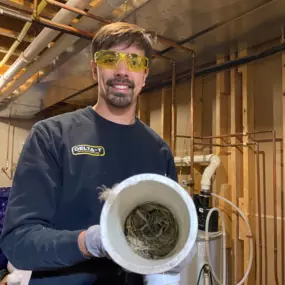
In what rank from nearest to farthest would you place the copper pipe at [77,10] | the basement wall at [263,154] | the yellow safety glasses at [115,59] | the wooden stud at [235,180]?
Answer: the yellow safety glasses at [115,59] < the copper pipe at [77,10] < the basement wall at [263,154] < the wooden stud at [235,180]

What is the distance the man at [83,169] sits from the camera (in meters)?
0.72

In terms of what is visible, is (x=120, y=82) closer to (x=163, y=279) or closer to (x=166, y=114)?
(x=163, y=279)

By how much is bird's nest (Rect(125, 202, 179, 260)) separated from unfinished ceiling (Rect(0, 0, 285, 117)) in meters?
1.33

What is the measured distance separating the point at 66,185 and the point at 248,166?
1875 mm

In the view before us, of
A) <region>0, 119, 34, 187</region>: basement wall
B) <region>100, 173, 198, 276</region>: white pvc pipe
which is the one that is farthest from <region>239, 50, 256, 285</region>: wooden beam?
<region>0, 119, 34, 187</region>: basement wall

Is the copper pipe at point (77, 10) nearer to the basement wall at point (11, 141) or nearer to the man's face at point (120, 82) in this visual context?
the man's face at point (120, 82)

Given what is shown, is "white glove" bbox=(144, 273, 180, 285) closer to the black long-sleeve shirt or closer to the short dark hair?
the black long-sleeve shirt

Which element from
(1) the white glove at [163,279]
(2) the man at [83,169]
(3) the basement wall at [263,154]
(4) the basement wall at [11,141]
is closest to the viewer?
(2) the man at [83,169]

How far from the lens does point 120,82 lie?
1.00 metres

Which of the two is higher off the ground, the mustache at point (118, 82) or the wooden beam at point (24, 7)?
the wooden beam at point (24, 7)

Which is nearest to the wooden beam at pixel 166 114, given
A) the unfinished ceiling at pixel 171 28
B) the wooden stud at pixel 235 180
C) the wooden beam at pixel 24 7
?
the unfinished ceiling at pixel 171 28

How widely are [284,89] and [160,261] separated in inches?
77.5

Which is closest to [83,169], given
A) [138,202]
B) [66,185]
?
[66,185]

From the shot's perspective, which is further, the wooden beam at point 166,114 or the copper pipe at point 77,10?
the wooden beam at point 166,114
